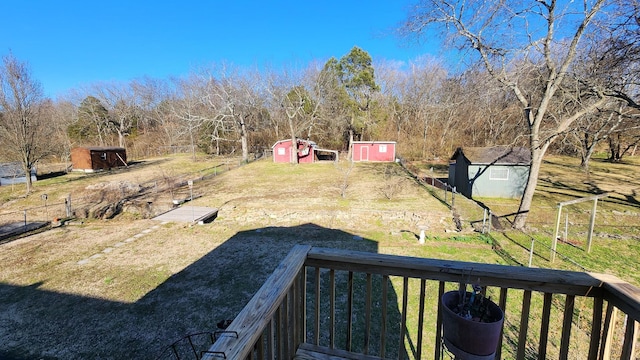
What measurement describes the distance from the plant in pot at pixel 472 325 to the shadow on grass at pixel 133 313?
2848mm

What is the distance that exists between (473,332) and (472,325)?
0.16 ft

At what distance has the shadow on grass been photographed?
14.4 ft

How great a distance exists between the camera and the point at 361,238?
8.38 meters

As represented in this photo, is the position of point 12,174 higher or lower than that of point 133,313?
higher

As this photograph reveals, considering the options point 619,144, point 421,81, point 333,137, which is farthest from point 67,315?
point 619,144

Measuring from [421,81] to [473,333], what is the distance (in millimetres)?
33233

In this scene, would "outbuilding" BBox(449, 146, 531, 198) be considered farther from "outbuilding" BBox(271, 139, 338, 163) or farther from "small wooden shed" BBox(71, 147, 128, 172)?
"small wooden shed" BBox(71, 147, 128, 172)

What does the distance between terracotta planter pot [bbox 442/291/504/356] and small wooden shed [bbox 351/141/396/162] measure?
969 inches

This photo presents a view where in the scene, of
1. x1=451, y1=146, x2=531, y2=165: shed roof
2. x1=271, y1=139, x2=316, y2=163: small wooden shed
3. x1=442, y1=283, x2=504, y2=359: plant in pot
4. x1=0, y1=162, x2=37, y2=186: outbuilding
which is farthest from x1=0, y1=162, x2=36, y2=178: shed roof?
x1=451, y1=146, x2=531, y2=165: shed roof

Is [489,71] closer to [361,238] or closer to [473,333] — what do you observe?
[361,238]

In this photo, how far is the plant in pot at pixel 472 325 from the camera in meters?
1.48

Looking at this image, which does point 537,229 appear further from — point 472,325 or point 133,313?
point 133,313

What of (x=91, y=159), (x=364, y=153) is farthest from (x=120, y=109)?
(x=364, y=153)

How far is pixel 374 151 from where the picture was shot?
26.3 meters
